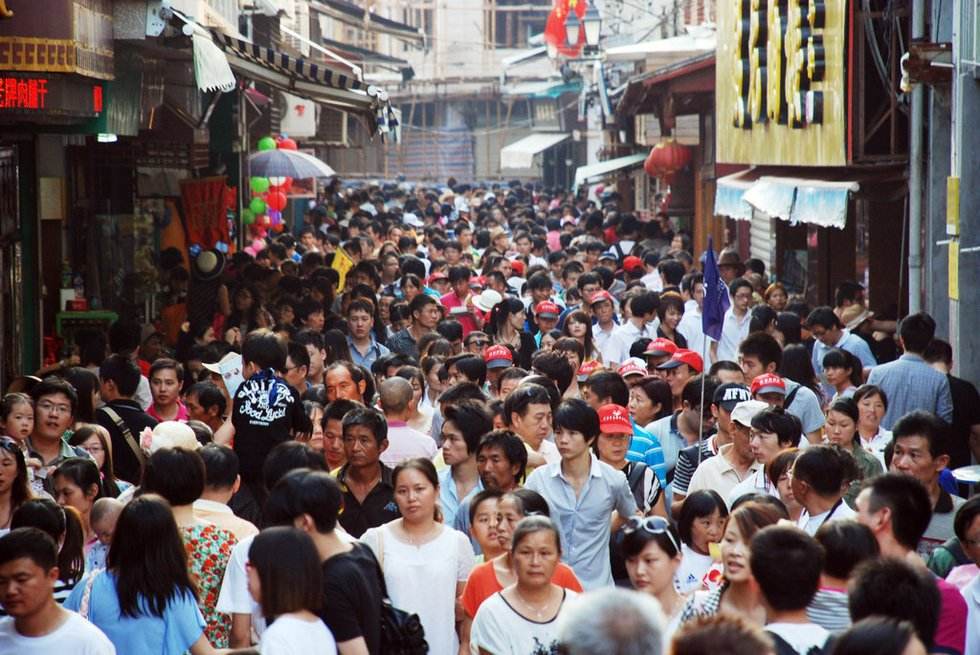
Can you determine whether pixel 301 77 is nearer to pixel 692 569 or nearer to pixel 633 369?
pixel 633 369

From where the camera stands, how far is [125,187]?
17.4 meters

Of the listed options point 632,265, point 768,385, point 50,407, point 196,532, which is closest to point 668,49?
point 632,265

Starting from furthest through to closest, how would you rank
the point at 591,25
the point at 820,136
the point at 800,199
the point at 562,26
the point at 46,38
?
the point at 562,26 < the point at 591,25 < the point at 800,199 < the point at 820,136 < the point at 46,38

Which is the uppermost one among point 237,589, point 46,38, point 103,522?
point 46,38

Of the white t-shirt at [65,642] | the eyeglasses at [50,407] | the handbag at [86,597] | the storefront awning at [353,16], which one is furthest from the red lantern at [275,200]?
the white t-shirt at [65,642]

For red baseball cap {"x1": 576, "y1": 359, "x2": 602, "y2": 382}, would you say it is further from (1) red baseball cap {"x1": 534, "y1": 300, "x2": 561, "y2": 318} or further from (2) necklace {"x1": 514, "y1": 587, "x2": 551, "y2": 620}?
(2) necklace {"x1": 514, "y1": 587, "x2": 551, "y2": 620}

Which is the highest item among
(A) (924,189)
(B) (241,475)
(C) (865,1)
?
(C) (865,1)

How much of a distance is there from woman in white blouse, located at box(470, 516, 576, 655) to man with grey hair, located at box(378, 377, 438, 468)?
2.75m

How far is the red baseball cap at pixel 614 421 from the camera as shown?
8.44m

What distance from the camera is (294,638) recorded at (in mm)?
5258

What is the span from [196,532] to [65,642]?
1228mm

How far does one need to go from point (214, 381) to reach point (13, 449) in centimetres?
329

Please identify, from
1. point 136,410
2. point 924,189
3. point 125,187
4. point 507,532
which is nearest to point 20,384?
point 136,410

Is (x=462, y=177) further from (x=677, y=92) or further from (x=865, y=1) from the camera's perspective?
(x=865, y=1)
